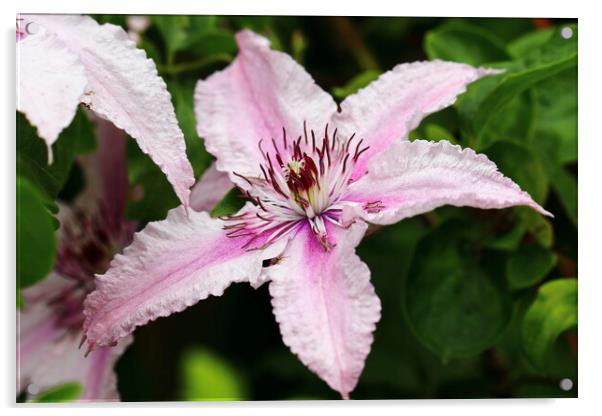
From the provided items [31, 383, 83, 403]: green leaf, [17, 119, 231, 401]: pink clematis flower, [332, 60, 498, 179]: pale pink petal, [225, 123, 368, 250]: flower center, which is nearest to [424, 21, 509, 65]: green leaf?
[332, 60, 498, 179]: pale pink petal

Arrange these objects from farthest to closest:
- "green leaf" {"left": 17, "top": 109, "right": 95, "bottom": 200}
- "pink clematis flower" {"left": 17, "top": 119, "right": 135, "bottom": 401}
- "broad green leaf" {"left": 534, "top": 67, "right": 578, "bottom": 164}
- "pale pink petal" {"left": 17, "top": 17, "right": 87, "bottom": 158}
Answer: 1. "broad green leaf" {"left": 534, "top": 67, "right": 578, "bottom": 164}
2. "pink clematis flower" {"left": 17, "top": 119, "right": 135, "bottom": 401}
3. "green leaf" {"left": 17, "top": 109, "right": 95, "bottom": 200}
4. "pale pink petal" {"left": 17, "top": 17, "right": 87, "bottom": 158}

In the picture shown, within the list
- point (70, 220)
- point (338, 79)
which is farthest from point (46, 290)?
point (338, 79)

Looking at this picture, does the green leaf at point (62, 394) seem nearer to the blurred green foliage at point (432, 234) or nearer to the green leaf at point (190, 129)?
the blurred green foliage at point (432, 234)

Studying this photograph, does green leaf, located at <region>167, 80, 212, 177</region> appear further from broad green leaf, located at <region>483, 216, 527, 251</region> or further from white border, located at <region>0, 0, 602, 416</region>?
broad green leaf, located at <region>483, 216, 527, 251</region>

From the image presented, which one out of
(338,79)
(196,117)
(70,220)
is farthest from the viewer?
(338,79)

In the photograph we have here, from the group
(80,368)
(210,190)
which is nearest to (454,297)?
(210,190)
